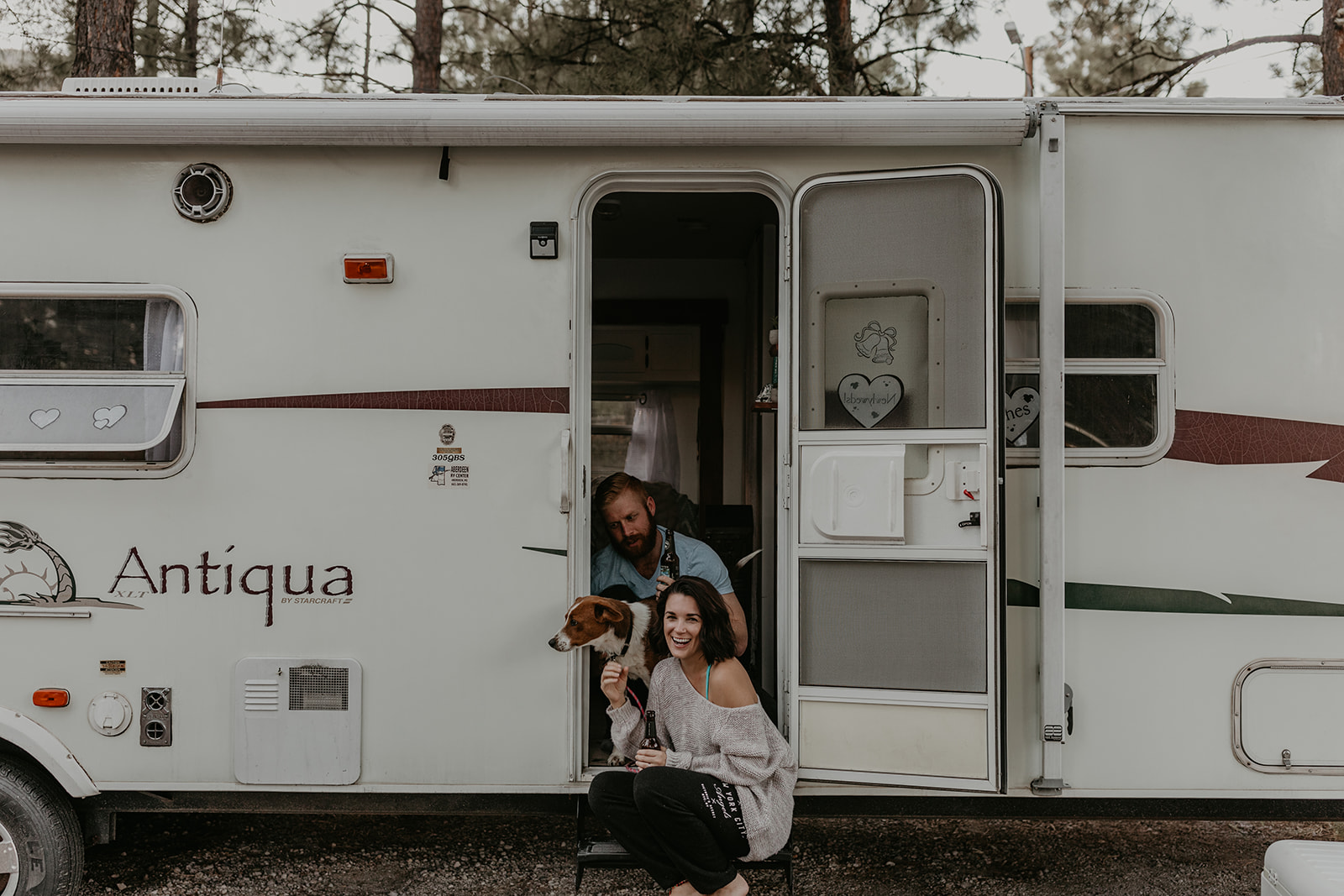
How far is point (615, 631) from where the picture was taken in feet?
10.6

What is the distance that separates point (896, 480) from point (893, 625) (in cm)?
45

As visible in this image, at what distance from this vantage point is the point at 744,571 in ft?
15.0

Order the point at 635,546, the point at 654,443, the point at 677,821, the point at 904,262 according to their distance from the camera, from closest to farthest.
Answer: the point at 677,821
the point at 904,262
the point at 635,546
the point at 654,443

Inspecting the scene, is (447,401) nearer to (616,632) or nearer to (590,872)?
(616,632)

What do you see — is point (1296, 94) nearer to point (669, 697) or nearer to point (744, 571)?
point (744, 571)

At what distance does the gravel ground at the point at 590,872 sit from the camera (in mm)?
3562

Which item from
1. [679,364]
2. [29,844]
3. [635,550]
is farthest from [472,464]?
[679,364]

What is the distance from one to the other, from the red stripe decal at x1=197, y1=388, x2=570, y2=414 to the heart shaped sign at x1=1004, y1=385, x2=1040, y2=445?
1397mm

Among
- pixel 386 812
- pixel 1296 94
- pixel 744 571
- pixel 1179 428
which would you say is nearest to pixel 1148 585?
pixel 1179 428

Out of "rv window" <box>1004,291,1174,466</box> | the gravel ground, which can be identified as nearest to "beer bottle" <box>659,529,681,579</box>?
the gravel ground

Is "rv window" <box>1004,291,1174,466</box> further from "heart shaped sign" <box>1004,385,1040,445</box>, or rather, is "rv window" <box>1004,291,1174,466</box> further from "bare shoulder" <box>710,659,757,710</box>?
"bare shoulder" <box>710,659,757,710</box>

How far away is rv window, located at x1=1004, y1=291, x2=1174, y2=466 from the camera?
10.1 feet

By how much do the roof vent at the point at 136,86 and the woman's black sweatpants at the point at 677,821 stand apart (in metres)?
2.61

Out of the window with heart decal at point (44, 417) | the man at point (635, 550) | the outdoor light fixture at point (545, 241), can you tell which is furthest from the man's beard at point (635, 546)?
the window with heart decal at point (44, 417)
